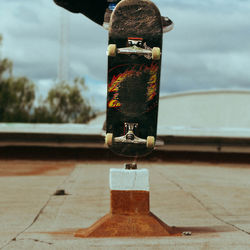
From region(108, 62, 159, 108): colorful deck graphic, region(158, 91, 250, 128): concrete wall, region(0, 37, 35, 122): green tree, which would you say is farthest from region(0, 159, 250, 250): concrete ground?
region(0, 37, 35, 122): green tree

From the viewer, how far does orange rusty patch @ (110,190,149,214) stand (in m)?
4.35

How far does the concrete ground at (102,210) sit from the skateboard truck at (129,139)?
953 millimetres

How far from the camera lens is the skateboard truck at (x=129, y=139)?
437cm

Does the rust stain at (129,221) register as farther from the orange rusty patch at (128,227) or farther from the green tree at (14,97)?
the green tree at (14,97)

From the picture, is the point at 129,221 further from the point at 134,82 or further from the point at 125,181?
the point at 134,82

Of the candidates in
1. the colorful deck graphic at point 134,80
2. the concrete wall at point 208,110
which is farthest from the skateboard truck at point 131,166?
the concrete wall at point 208,110

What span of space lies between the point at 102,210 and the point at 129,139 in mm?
2669

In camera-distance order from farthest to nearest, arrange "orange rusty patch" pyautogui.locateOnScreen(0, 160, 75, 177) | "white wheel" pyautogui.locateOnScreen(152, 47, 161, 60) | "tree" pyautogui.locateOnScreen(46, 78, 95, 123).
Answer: "tree" pyautogui.locateOnScreen(46, 78, 95, 123), "orange rusty patch" pyautogui.locateOnScreen(0, 160, 75, 177), "white wheel" pyautogui.locateOnScreen(152, 47, 161, 60)

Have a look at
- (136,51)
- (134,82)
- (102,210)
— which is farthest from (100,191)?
(136,51)

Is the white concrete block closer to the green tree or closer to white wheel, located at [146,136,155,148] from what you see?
white wheel, located at [146,136,155,148]

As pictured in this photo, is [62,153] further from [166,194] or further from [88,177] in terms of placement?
[166,194]

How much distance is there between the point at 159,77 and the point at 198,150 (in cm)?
1479

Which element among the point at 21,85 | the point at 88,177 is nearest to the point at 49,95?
the point at 21,85

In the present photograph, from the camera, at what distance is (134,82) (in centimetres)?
435
